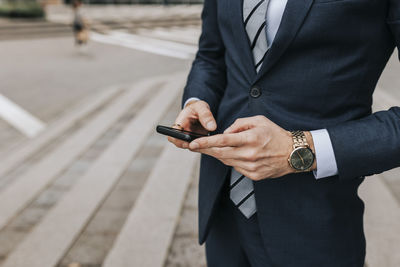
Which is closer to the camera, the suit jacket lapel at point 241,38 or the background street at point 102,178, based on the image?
the suit jacket lapel at point 241,38

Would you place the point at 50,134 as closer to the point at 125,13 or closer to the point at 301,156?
the point at 301,156

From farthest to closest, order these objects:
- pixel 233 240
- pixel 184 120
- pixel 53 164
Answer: pixel 53 164, pixel 233 240, pixel 184 120

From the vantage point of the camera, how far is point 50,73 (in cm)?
843

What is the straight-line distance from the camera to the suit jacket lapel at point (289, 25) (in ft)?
2.64

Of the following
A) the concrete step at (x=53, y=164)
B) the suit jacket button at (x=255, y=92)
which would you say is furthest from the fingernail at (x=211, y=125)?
the concrete step at (x=53, y=164)

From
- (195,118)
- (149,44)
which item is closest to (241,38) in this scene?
(195,118)

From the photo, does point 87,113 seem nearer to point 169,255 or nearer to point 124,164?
point 124,164

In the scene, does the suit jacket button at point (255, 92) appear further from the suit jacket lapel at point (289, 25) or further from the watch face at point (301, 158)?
the watch face at point (301, 158)

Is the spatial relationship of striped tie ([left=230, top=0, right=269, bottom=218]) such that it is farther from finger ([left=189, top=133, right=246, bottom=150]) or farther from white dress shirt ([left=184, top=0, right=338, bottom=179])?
finger ([left=189, top=133, right=246, bottom=150])

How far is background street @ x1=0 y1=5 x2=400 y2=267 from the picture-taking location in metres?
2.41

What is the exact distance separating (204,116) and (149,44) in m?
12.6

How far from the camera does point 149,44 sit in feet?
42.8

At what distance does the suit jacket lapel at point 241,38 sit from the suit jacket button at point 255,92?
0.02 m

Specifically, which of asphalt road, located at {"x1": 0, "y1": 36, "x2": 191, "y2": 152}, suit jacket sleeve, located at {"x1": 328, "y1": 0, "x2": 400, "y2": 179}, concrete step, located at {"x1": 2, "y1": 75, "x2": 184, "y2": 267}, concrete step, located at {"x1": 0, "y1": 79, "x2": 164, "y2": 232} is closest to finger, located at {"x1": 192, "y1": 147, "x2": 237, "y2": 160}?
suit jacket sleeve, located at {"x1": 328, "y1": 0, "x2": 400, "y2": 179}
